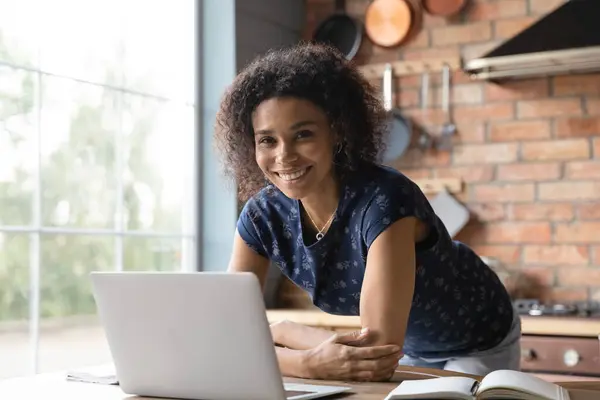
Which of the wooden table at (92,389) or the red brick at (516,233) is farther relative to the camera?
the red brick at (516,233)

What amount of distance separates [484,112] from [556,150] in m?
0.33

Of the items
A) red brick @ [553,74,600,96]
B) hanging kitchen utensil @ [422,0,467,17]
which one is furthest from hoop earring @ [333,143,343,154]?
hanging kitchen utensil @ [422,0,467,17]

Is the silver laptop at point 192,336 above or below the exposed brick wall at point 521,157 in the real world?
below

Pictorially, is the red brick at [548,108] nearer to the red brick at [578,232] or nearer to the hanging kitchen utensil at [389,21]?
the red brick at [578,232]

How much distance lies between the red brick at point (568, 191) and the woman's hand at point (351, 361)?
2155mm

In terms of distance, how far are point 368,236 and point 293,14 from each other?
2516 mm

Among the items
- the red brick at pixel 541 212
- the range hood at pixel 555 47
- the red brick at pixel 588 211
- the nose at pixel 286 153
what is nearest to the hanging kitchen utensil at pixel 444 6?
the range hood at pixel 555 47

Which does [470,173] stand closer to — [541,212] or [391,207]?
[541,212]

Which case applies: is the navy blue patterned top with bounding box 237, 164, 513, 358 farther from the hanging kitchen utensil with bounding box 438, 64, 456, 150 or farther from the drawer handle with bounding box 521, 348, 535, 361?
the hanging kitchen utensil with bounding box 438, 64, 456, 150

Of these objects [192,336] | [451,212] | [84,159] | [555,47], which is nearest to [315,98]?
[192,336]

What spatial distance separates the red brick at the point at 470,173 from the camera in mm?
3697

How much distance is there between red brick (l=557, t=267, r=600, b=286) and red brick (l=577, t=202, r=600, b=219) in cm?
20

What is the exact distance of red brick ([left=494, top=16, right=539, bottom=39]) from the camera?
3654 mm

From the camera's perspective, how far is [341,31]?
158 inches
